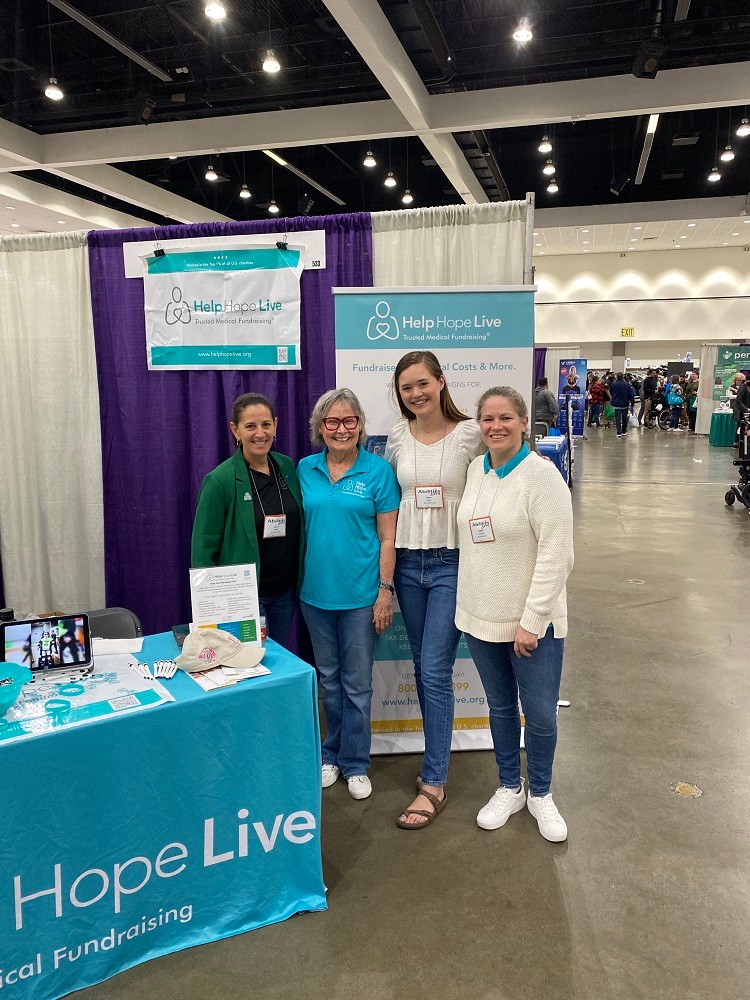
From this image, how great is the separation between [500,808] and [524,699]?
1.51 ft

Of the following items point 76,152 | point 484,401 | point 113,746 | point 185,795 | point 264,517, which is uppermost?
point 76,152

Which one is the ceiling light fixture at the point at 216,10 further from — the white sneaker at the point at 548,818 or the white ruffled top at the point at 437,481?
the white sneaker at the point at 548,818

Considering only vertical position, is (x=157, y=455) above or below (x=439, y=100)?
below

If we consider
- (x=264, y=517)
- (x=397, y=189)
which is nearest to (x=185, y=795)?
(x=264, y=517)

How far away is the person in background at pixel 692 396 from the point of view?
1836 centimetres

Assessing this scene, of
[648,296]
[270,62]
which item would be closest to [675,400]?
[648,296]

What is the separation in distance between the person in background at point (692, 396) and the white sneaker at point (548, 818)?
1795 cm

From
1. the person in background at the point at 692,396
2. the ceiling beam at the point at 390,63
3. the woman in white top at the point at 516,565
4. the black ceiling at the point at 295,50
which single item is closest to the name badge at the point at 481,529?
the woman in white top at the point at 516,565

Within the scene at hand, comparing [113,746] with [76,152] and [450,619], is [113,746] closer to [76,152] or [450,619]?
[450,619]

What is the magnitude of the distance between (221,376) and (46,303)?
102 cm

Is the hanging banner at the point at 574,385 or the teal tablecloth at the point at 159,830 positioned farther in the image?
the hanging banner at the point at 574,385

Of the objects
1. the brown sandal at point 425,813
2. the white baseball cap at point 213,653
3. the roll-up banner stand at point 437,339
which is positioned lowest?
the brown sandal at point 425,813

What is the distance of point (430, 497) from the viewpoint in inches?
89.1

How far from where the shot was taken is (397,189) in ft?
38.4
